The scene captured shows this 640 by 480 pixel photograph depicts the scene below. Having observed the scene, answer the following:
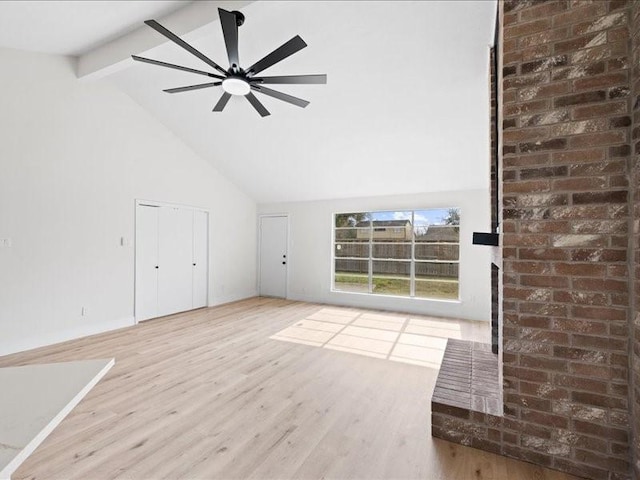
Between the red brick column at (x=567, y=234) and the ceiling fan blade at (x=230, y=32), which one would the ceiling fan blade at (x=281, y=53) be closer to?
the ceiling fan blade at (x=230, y=32)

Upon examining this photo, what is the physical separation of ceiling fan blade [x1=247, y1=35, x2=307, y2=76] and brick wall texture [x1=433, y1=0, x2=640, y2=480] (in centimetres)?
132

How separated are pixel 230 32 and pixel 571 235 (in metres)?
2.51

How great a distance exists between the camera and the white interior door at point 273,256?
7.36 metres

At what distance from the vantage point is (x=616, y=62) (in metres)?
1.52

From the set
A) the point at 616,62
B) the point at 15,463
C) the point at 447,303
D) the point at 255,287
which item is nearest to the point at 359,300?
the point at 447,303

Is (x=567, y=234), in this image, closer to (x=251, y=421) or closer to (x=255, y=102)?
(x=251, y=421)

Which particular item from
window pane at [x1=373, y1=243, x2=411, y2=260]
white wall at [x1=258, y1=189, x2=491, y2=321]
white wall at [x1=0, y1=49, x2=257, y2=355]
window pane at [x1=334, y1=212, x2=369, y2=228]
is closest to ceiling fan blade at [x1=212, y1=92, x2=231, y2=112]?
white wall at [x1=0, y1=49, x2=257, y2=355]

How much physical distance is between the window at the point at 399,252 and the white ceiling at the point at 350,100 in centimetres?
65


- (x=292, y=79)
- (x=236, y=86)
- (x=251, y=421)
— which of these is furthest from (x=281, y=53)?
(x=251, y=421)

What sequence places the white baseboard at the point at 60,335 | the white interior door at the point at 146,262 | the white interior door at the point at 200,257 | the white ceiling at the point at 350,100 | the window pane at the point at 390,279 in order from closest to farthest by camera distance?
1. the white ceiling at the point at 350,100
2. the white baseboard at the point at 60,335
3. the white interior door at the point at 146,262
4. the white interior door at the point at 200,257
5. the window pane at the point at 390,279

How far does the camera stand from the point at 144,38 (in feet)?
11.1

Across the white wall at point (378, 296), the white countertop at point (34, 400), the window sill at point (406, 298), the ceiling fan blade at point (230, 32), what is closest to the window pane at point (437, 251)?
the white wall at point (378, 296)

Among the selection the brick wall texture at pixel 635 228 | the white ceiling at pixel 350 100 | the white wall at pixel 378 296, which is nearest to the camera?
the brick wall texture at pixel 635 228

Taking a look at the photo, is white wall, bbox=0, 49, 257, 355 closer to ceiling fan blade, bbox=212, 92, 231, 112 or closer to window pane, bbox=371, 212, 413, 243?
ceiling fan blade, bbox=212, 92, 231, 112
